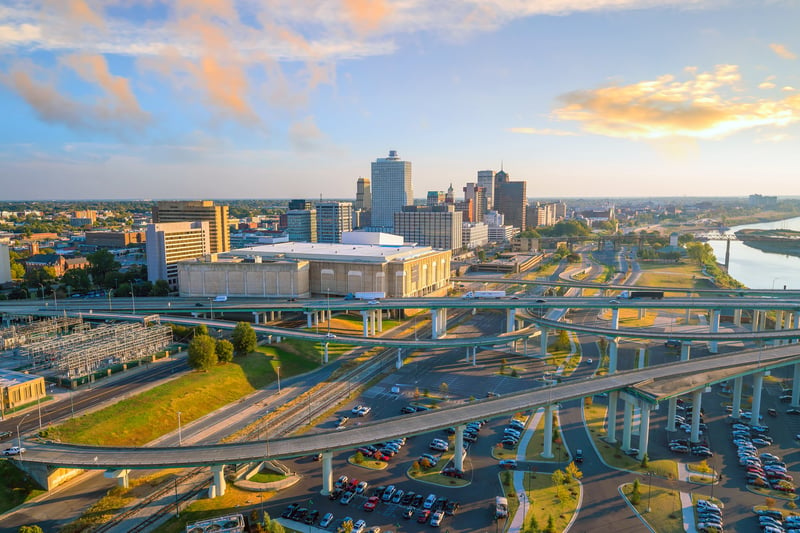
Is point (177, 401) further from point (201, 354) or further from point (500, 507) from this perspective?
point (500, 507)

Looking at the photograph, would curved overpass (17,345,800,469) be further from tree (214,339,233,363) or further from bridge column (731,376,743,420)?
tree (214,339,233,363)

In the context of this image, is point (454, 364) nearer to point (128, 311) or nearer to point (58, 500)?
point (58, 500)

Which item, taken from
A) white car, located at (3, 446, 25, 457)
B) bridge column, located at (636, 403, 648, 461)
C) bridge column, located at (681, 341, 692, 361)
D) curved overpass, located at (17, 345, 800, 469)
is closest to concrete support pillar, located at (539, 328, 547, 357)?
bridge column, located at (681, 341, 692, 361)

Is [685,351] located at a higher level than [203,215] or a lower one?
lower

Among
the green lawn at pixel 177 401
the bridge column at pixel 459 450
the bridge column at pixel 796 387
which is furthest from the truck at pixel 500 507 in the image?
the bridge column at pixel 796 387

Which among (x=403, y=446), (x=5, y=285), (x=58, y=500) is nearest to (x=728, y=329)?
(x=403, y=446)

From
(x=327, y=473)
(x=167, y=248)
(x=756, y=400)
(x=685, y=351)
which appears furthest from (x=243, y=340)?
(x=167, y=248)
